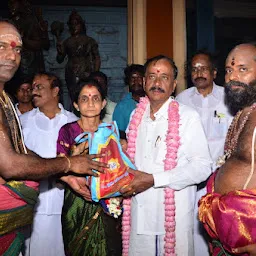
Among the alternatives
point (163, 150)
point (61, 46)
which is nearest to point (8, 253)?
point (163, 150)

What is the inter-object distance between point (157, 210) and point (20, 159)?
4.22 feet

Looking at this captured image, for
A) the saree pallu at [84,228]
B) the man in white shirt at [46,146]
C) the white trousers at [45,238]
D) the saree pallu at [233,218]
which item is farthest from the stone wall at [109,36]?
the saree pallu at [233,218]

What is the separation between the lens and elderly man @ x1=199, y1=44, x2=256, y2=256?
218 centimetres

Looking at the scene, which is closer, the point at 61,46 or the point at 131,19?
the point at 131,19

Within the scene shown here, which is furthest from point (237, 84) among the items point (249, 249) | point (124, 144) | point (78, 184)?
point (78, 184)

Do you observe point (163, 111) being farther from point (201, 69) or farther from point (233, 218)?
point (201, 69)

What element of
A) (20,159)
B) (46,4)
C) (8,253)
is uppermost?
(46,4)

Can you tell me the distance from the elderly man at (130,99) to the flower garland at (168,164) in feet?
5.52

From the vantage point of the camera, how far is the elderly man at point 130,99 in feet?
16.7

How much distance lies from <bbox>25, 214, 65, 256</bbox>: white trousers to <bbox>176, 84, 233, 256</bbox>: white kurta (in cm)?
154

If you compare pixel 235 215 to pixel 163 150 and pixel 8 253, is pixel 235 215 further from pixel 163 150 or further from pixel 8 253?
pixel 8 253

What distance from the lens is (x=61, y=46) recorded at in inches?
321

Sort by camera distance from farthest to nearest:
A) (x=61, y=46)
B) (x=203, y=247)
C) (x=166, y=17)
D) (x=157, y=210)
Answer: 1. (x=61, y=46)
2. (x=166, y=17)
3. (x=203, y=247)
4. (x=157, y=210)

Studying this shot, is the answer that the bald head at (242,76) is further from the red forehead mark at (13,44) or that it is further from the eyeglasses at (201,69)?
the eyeglasses at (201,69)
